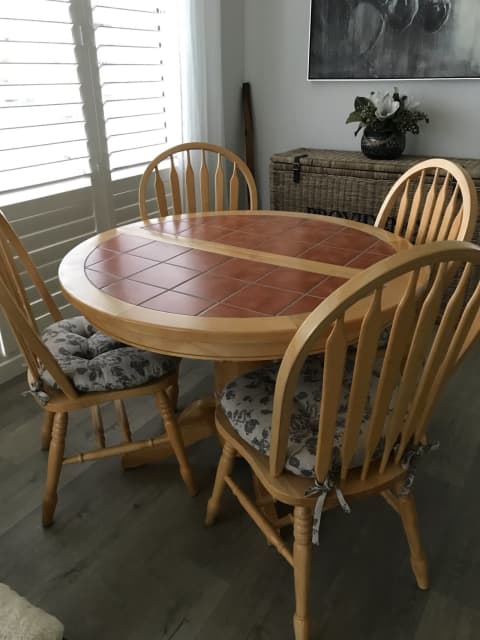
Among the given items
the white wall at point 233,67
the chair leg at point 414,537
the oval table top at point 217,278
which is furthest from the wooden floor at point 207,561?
the white wall at point 233,67

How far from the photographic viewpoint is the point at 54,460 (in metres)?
1.44

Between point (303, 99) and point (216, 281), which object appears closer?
point (216, 281)

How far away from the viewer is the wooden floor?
1229mm

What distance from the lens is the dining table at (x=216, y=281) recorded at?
1.08m

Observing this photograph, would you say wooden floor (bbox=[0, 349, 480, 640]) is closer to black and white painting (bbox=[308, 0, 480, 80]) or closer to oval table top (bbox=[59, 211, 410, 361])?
oval table top (bbox=[59, 211, 410, 361])

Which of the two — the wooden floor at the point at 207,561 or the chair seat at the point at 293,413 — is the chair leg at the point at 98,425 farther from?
the chair seat at the point at 293,413

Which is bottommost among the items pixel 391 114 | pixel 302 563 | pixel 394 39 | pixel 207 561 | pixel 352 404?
pixel 207 561

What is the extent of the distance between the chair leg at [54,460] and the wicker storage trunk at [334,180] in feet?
6.30

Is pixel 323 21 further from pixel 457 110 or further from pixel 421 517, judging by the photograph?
pixel 421 517

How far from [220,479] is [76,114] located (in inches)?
69.1

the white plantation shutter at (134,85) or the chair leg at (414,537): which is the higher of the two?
the white plantation shutter at (134,85)

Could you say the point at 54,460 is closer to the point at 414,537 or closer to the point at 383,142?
the point at 414,537

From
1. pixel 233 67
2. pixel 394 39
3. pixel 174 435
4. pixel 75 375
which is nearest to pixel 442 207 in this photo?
pixel 174 435

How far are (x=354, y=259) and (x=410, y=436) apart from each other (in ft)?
1.81
